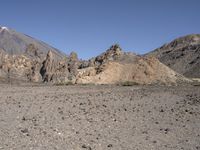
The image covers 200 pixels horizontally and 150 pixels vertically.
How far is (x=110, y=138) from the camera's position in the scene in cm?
1023

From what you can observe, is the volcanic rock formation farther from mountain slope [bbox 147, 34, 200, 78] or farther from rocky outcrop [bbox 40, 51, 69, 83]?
mountain slope [bbox 147, 34, 200, 78]

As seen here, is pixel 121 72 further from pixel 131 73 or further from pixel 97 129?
pixel 97 129

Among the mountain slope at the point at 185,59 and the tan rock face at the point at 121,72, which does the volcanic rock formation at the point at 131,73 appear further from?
the mountain slope at the point at 185,59

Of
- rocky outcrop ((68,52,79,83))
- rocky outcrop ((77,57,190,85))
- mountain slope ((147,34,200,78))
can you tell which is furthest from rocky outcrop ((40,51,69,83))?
mountain slope ((147,34,200,78))

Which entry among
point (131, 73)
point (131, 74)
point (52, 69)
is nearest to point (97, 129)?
point (131, 74)

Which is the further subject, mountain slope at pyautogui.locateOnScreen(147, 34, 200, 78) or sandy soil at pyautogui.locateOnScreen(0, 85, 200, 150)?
mountain slope at pyautogui.locateOnScreen(147, 34, 200, 78)

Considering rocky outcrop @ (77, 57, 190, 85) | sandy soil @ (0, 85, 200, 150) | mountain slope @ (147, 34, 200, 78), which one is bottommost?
sandy soil @ (0, 85, 200, 150)

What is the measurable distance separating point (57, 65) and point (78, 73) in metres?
21.2

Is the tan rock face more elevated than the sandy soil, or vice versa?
the tan rock face

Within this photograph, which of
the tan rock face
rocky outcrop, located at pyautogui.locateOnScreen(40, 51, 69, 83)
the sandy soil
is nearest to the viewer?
the sandy soil

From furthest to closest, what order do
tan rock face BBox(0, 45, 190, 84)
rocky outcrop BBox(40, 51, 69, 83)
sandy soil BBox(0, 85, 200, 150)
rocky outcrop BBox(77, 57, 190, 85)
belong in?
rocky outcrop BBox(40, 51, 69, 83) < tan rock face BBox(0, 45, 190, 84) < rocky outcrop BBox(77, 57, 190, 85) < sandy soil BBox(0, 85, 200, 150)

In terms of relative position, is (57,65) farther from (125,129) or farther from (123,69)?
(125,129)

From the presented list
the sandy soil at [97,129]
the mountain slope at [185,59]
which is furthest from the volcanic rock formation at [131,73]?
the mountain slope at [185,59]

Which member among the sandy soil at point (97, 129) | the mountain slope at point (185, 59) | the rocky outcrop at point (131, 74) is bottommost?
the sandy soil at point (97, 129)
